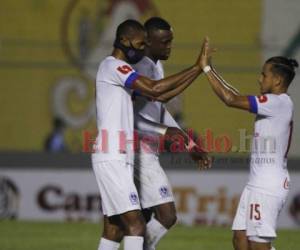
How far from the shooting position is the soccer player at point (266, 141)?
7.74 m

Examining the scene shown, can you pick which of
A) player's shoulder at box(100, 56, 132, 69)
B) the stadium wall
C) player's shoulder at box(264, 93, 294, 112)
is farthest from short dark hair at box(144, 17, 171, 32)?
the stadium wall

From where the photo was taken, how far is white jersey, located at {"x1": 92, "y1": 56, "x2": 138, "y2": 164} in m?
7.76

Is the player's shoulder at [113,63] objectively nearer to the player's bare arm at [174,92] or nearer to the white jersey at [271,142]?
the player's bare arm at [174,92]

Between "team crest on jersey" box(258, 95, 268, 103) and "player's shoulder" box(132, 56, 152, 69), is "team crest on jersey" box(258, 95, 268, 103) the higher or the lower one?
the lower one

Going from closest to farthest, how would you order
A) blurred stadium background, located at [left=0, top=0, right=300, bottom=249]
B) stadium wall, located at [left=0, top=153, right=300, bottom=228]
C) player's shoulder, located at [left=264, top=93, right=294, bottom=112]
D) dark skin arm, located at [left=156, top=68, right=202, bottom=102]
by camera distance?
dark skin arm, located at [left=156, top=68, right=202, bottom=102]
player's shoulder, located at [left=264, top=93, right=294, bottom=112]
stadium wall, located at [left=0, top=153, right=300, bottom=228]
blurred stadium background, located at [left=0, top=0, right=300, bottom=249]

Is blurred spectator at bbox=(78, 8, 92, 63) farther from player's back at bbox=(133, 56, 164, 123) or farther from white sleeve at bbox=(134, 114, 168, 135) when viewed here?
white sleeve at bbox=(134, 114, 168, 135)

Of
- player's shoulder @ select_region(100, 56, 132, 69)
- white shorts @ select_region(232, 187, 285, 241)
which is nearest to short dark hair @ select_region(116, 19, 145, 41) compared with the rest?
player's shoulder @ select_region(100, 56, 132, 69)

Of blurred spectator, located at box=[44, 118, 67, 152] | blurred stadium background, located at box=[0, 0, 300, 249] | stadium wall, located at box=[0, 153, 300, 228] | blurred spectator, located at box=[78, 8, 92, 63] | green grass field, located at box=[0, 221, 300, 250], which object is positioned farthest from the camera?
blurred spectator, located at box=[78, 8, 92, 63]

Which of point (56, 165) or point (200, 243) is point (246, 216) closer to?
point (200, 243)

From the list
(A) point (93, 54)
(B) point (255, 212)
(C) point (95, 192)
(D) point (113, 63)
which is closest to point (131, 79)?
(D) point (113, 63)

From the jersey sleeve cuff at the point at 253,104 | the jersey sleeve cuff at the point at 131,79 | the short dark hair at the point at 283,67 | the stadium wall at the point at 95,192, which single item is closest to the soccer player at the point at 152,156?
the jersey sleeve cuff at the point at 131,79

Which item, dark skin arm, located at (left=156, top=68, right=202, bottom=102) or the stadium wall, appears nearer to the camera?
dark skin arm, located at (left=156, top=68, right=202, bottom=102)

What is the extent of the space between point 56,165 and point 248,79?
465 centimetres

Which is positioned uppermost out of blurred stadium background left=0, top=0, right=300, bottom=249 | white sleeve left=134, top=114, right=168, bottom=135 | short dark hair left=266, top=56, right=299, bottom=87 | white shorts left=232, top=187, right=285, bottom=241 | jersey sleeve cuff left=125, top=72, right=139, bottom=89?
blurred stadium background left=0, top=0, right=300, bottom=249
